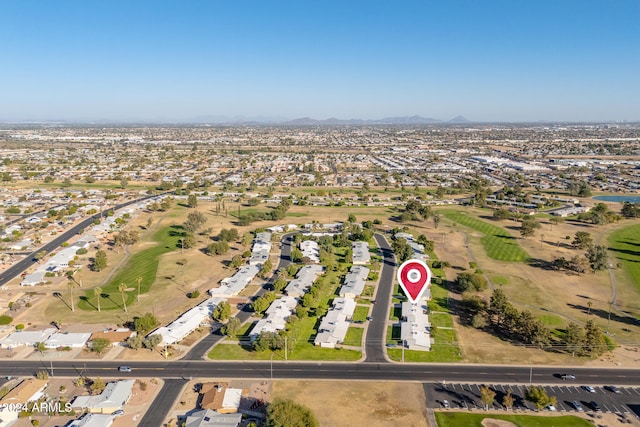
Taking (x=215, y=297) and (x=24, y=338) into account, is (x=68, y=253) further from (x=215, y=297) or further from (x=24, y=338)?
(x=215, y=297)

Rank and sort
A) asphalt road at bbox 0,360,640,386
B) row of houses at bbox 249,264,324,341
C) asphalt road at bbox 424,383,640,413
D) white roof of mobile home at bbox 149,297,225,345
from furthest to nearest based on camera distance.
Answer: row of houses at bbox 249,264,324,341 → white roof of mobile home at bbox 149,297,225,345 → asphalt road at bbox 0,360,640,386 → asphalt road at bbox 424,383,640,413

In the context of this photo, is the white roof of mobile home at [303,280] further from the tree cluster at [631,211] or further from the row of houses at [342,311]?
the tree cluster at [631,211]

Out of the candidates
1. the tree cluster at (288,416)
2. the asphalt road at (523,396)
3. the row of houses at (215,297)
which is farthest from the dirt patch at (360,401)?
the row of houses at (215,297)

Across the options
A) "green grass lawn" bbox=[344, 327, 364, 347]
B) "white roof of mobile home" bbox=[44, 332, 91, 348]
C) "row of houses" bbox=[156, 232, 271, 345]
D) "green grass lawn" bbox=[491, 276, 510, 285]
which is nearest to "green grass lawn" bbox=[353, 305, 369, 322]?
"green grass lawn" bbox=[344, 327, 364, 347]

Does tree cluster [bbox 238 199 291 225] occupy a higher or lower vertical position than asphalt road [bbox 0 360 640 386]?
higher

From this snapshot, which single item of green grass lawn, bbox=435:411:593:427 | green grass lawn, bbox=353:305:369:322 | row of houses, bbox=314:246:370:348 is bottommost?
green grass lawn, bbox=435:411:593:427

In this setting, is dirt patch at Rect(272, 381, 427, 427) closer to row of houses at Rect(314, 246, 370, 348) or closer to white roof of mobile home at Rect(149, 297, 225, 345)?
row of houses at Rect(314, 246, 370, 348)

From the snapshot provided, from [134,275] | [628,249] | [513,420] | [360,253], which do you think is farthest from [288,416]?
[628,249]
